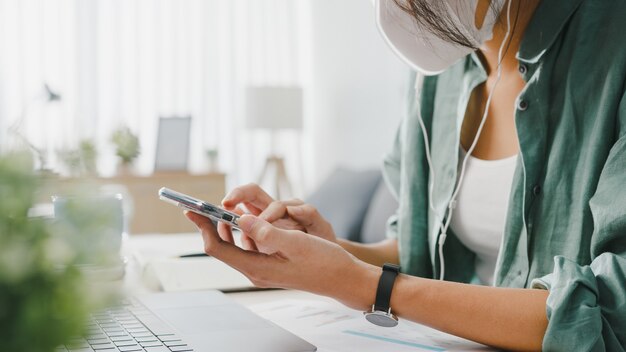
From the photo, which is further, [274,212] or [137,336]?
[274,212]

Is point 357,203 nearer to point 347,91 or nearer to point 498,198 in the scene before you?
point 498,198

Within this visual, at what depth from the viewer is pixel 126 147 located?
11.3 ft

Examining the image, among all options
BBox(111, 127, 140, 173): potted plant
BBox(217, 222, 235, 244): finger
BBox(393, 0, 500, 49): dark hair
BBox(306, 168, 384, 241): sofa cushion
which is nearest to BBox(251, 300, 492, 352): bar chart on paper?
BBox(217, 222, 235, 244): finger

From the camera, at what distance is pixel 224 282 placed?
3.54ft

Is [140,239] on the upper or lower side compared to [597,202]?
lower

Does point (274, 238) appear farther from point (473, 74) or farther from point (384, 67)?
point (384, 67)

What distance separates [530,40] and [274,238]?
0.51 m

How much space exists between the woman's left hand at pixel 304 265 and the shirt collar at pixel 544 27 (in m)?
0.42

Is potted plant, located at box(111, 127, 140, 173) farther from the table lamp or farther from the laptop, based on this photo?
the laptop

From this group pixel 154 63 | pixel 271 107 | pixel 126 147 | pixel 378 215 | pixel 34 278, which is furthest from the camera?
pixel 154 63

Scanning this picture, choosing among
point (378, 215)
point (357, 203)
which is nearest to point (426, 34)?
point (378, 215)

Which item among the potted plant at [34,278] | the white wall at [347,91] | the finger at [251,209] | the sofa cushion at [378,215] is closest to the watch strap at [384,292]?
the finger at [251,209]

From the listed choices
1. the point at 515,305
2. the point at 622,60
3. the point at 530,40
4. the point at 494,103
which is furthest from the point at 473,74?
the point at 515,305

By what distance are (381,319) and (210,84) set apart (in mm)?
3435
